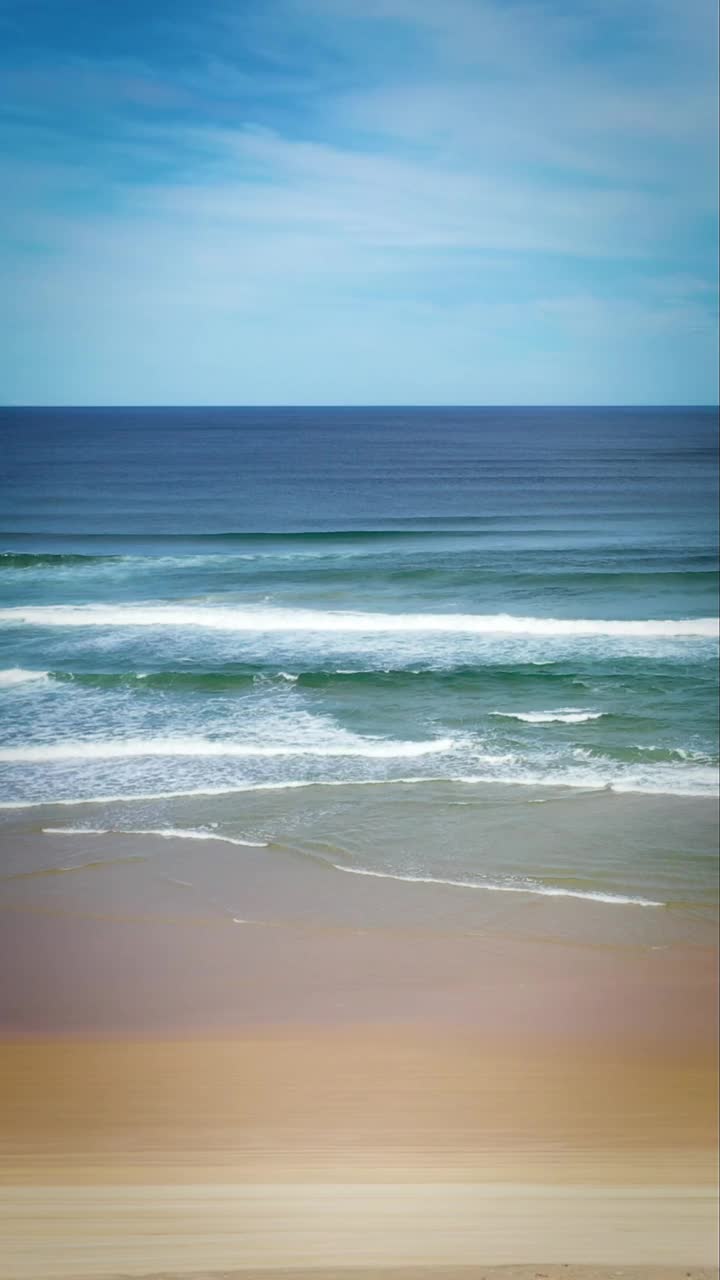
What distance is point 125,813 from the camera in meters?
3.04

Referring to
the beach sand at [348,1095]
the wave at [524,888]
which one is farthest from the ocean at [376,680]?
the beach sand at [348,1095]

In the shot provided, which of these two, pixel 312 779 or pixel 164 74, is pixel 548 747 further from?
pixel 164 74

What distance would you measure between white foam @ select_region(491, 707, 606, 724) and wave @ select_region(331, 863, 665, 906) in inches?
48.8

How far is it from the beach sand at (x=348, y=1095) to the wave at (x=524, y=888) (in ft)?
0.23

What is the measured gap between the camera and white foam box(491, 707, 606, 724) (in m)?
3.82

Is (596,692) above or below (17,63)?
below

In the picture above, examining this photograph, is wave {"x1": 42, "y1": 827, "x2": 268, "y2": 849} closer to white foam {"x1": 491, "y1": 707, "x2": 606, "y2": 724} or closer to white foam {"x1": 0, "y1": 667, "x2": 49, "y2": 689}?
white foam {"x1": 0, "y1": 667, "x2": 49, "y2": 689}

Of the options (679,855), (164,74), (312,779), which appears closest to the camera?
(679,855)

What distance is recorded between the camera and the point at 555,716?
387cm

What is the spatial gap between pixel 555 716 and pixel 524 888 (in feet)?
4.37

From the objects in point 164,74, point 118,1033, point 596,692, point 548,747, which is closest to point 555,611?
point 596,692

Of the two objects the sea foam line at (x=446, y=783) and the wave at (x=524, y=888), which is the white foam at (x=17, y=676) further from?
the wave at (x=524, y=888)

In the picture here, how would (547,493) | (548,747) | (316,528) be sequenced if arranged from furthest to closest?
(547,493) < (316,528) < (548,747)

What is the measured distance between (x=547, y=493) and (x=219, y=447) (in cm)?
730
